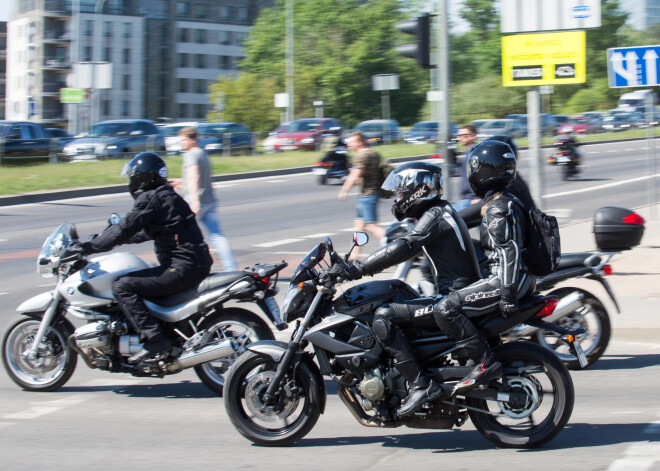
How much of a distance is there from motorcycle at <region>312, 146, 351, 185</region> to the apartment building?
2098 inches

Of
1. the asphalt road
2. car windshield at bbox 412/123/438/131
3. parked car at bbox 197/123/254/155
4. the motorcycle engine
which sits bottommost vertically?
the asphalt road

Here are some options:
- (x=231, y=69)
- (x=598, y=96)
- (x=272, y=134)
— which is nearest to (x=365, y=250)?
(x=272, y=134)

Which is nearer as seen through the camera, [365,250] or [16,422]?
[16,422]

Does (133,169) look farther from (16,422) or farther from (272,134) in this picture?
(272,134)

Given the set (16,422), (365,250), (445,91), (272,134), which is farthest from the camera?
(272,134)

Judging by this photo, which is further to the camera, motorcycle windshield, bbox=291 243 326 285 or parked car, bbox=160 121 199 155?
parked car, bbox=160 121 199 155

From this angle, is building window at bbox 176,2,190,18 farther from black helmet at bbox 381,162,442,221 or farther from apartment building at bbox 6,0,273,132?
black helmet at bbox 381,162,442,221

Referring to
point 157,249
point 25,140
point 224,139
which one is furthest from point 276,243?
point 224,139

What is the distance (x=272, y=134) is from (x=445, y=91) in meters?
28.7

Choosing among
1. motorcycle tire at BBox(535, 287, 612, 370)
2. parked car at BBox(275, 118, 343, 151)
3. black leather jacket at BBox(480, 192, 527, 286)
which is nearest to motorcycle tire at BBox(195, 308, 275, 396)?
black leather jacket at BBox(480, 192, 527, 286)

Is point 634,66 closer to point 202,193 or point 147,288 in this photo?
point 202,193

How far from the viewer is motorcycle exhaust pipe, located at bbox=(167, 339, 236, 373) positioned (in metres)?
6.35

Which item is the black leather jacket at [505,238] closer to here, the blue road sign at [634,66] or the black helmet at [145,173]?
the black helmet at [145,173]

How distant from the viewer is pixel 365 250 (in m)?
14.2
